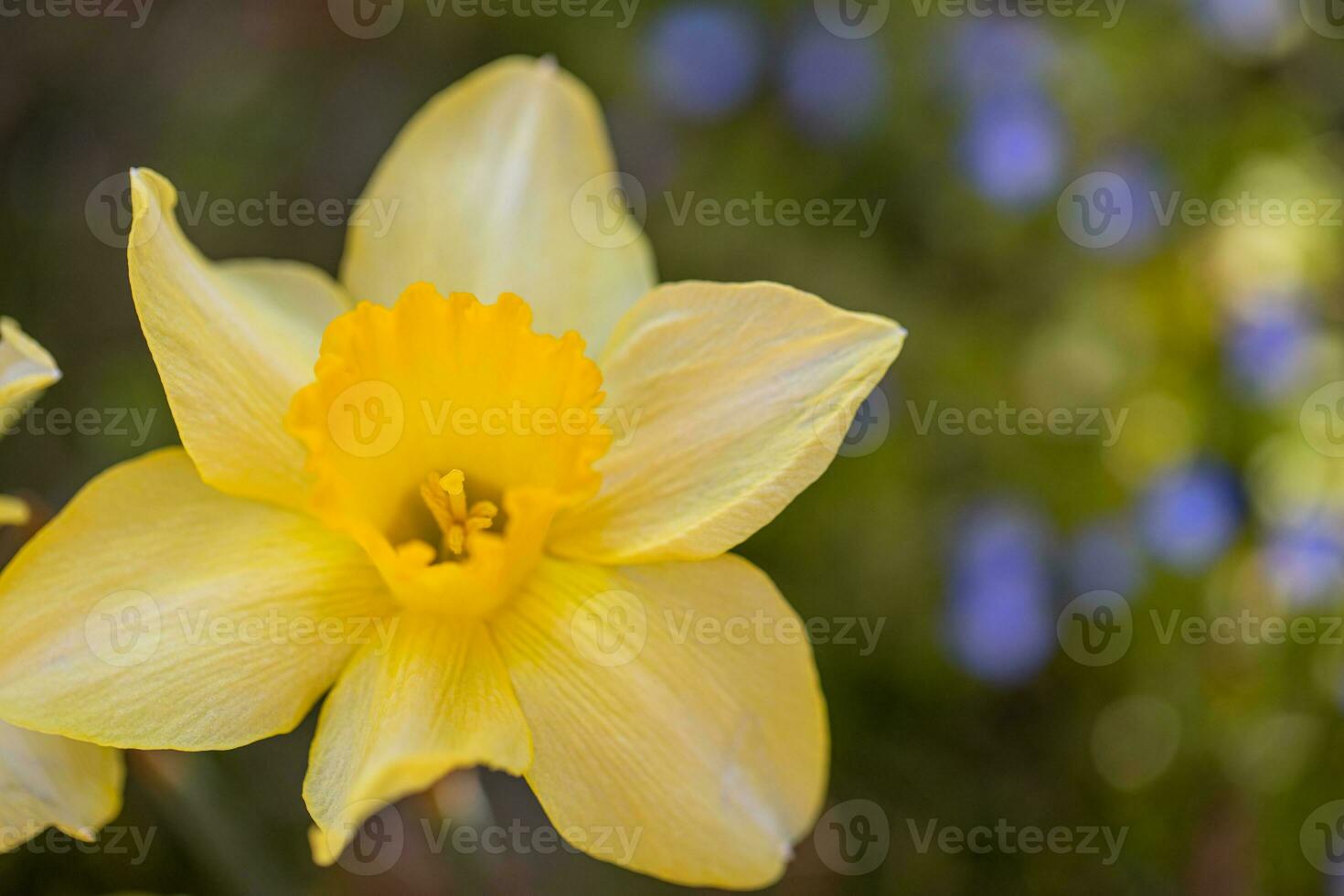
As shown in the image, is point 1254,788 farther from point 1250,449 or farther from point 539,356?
point 539,356

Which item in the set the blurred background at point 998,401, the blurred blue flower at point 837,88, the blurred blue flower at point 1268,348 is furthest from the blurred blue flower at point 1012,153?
the blurred blue flower at point 1268,348

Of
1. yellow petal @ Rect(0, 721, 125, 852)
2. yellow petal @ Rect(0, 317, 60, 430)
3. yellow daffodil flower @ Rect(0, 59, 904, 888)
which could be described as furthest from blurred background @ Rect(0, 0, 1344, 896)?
yellow petal @ Rect(0, 317, 60, 430)

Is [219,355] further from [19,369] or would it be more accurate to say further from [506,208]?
[506,208]

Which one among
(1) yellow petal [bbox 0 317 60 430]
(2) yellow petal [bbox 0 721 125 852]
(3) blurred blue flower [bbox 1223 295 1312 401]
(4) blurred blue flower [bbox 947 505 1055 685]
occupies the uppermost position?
(1) yellow petal [bbox 0 317 60 430]

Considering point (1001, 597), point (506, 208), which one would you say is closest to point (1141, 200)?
point (1001, 597)

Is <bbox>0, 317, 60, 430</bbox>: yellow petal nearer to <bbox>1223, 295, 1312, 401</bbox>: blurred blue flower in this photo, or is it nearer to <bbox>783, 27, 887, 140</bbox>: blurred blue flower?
<bbox>783, 27, 887, 140</bbox>: blurred blue flower

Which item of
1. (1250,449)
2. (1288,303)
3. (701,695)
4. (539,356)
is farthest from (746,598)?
(1288,303)
